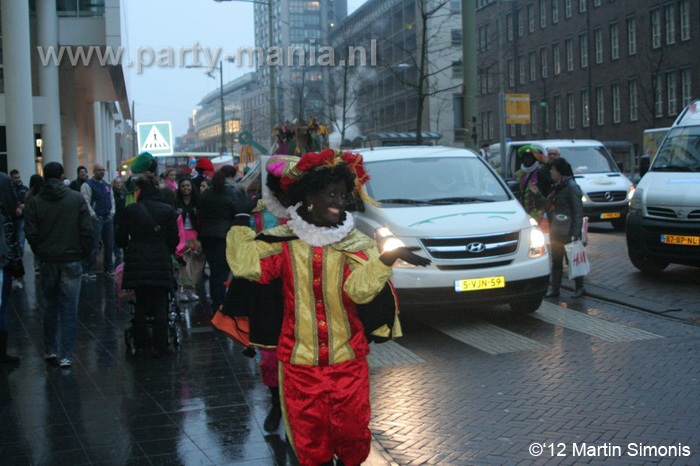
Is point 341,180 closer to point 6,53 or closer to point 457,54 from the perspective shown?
point 6,53

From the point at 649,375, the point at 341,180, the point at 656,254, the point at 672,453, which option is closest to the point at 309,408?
the point at 341,180

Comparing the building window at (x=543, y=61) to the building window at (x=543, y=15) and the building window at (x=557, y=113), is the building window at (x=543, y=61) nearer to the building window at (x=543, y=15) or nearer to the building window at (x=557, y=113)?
the building window at (x=543, y=15)

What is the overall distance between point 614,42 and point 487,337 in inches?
1855

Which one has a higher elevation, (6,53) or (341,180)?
(6,53)

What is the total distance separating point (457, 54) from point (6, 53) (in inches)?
2236

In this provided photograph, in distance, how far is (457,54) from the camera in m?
72.4

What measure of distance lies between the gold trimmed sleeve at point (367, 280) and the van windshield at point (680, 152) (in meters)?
9.38

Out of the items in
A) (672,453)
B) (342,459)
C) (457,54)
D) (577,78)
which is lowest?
(672,453)

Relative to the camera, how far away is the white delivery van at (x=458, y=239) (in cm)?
852

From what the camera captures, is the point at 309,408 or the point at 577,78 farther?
the point at 577,78

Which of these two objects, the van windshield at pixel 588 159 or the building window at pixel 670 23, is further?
the building window at pixel 670 23

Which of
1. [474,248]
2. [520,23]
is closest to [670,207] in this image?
[474,248]

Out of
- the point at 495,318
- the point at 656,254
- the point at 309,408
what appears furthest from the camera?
the point at 656,254

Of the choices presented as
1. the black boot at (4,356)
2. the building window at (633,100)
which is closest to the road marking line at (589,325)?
the black boot at (4,356)
